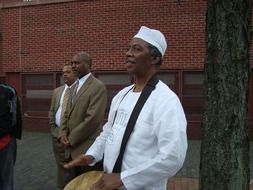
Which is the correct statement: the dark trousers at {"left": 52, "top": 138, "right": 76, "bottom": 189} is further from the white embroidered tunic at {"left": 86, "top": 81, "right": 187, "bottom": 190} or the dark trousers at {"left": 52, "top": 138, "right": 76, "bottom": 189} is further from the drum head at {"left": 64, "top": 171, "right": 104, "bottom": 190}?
the white embroidered tunic at {"left": 86, "top": 81, "right": 187, "bottom": 190}

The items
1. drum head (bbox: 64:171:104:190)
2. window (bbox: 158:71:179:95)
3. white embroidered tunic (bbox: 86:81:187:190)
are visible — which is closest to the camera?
white embroidered tunic (bbox: 86:81:187:190)

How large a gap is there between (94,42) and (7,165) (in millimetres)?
7894

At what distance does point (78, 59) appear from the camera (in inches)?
201

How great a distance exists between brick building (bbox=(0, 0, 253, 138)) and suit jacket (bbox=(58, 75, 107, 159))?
6.24 m

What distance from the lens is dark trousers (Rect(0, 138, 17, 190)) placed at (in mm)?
5125

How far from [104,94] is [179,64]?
714cm

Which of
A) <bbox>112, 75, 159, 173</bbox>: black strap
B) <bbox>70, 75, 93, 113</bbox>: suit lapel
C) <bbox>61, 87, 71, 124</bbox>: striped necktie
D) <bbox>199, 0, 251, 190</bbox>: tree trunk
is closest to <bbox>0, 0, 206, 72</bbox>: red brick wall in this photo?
<bbox>61, 87, 71, 124</bbox>: striped necktie

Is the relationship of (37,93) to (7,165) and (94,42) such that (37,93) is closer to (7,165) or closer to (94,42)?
(94,42)

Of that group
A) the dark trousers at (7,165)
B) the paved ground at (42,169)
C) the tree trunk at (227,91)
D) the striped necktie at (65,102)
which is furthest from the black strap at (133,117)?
the paved ground at (42,169)

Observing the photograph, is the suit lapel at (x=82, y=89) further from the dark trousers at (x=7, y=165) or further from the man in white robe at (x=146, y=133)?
the man in white robe at (x=146, y=133)

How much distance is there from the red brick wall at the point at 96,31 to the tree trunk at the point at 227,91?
7.90 meters

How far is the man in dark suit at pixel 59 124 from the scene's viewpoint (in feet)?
16.8

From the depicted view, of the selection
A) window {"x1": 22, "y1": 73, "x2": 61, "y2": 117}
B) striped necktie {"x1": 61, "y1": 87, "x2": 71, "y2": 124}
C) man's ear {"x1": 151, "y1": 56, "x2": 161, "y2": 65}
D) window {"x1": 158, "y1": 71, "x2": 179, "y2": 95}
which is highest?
man's ear {"x1": 151, "y1": 56, "x2": 161, "y2": 65}

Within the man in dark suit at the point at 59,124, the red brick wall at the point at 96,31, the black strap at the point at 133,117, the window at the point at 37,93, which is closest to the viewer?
the black strap at the point at 133,117
